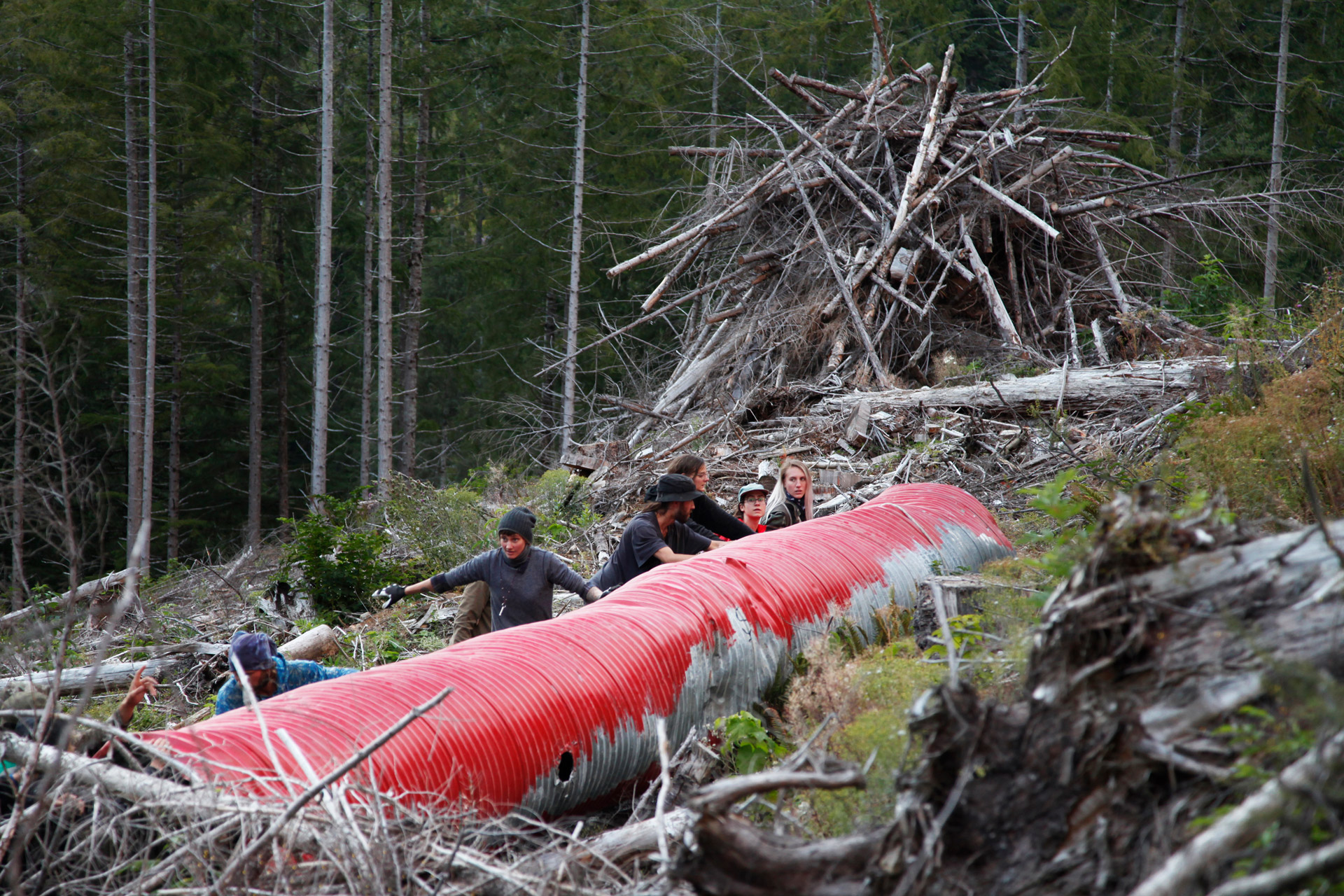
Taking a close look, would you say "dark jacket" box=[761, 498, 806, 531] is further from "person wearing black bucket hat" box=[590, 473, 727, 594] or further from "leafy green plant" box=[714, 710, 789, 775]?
"leafy green plant" box=[714, 710, 789, 775]

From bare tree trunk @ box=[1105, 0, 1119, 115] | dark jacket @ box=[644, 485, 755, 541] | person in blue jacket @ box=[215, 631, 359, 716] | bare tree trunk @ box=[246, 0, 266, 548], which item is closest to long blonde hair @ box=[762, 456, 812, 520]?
dark jacket @ box=[644, 485, 755, 541]

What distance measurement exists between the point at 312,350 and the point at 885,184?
16.6 m

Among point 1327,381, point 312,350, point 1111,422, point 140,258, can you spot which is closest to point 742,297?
point 1111,422

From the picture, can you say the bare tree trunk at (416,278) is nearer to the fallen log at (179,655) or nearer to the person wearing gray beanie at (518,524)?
the fallen log at (179,655)

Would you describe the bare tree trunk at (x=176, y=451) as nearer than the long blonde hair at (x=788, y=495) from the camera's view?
No

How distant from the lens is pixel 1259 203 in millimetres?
11430

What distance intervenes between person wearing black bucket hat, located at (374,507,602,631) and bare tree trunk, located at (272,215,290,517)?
17.8 metres

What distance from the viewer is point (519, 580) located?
18.1 ft

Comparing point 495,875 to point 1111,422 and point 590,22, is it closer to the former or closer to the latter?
point 1111,422

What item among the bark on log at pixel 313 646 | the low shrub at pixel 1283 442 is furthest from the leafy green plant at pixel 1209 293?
the bark on log at pixel 313 646

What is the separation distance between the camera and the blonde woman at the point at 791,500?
6.72 m

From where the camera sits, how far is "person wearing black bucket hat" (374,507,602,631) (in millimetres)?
5488

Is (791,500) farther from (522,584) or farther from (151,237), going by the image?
(151,237)

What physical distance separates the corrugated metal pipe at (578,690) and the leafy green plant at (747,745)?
212mm
